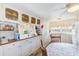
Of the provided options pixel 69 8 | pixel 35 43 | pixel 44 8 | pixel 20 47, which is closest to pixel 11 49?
pixel 20 47

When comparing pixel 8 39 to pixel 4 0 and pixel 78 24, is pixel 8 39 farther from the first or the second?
pixel 78 24

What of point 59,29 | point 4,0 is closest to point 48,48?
point 59,29

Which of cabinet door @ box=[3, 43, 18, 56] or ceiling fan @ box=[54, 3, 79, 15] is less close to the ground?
ceiling fan @ box=[54, 3, 79, 15]

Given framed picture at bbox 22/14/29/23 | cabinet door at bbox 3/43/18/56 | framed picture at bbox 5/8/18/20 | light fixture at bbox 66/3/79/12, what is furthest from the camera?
framed picture at bbox 22/14/29/23

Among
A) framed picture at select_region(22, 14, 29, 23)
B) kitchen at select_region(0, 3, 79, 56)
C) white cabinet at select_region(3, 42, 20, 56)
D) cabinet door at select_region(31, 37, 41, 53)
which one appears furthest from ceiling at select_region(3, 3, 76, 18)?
white cabinet at select_region(3, 42, 20, 56)

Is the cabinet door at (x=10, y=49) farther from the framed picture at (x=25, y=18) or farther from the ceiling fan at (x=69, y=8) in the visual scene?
the ceiling fan at (x=69, y=8)

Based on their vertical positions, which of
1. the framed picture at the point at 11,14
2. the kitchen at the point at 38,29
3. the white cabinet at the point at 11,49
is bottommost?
the white cabinet at the point at 11,49

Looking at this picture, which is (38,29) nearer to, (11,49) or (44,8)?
(44,8)

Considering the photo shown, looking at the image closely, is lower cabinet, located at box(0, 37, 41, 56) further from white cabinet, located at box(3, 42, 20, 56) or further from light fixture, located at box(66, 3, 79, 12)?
light fixture, located at box(66, 3, 79, 12)

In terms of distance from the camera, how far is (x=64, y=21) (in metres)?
1.86

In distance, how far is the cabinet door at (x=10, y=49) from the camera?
1.87 meters

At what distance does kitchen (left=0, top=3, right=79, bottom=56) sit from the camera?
1831 mm

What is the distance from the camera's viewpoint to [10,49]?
2.01m

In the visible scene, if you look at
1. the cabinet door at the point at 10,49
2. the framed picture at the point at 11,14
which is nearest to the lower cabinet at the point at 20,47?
the cabinet door at the point at 10,49
